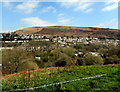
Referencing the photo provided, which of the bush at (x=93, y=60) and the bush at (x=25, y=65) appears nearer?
the bush at (x=25, y=65)

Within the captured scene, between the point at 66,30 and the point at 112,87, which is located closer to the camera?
the point at 112,87

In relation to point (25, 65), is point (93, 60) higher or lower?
higher

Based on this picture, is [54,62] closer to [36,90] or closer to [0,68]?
[0,68]

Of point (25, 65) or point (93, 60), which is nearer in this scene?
point (25, 65)

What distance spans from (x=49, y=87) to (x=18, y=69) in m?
11.1

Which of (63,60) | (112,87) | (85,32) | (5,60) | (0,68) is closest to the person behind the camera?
(112,87)

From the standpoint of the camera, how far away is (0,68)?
15.0 meters

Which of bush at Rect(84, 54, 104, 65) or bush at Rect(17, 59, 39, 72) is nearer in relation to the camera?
bush at Rect(17, 59, 39, 72)

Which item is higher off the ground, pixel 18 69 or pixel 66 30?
pixel 66 30

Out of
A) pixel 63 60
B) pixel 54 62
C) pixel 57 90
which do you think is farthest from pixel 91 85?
pixel 54 62

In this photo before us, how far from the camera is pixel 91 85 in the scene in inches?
253

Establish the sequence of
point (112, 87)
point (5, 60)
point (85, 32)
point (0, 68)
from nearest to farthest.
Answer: point (112, 87)
point (0, 68)
point (5, 60)
point (85, 32)

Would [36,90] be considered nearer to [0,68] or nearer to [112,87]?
[112,87]

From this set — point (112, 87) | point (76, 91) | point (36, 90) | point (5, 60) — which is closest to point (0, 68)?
point (5, 60)
